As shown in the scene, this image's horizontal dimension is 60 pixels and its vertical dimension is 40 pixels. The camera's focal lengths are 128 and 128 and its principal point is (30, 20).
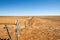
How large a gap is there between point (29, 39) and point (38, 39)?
1.04m

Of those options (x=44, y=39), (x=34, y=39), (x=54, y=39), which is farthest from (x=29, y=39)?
(x=54, y=39)

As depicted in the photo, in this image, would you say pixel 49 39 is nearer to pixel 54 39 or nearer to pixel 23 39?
pixel 54 39

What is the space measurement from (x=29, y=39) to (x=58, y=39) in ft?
11.1

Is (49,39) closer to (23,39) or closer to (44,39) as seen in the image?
(44,39)

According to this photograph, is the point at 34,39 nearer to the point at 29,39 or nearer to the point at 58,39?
the point at 29,39

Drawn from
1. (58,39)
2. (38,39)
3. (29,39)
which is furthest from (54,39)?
(29,39)

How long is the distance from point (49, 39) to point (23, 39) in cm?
303

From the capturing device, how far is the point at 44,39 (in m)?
14.8

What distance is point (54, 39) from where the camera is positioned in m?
14.9

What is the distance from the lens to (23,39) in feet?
48.5

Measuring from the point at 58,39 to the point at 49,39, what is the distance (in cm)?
106

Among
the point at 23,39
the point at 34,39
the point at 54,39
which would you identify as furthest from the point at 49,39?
the point at 23,39

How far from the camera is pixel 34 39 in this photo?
14.8 metres

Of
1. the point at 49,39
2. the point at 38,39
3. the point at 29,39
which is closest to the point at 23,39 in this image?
the point at 29,39
